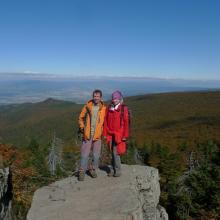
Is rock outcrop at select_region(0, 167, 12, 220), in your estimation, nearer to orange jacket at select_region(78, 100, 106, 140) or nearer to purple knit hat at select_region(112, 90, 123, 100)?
orange jacket at select_region(78, 100, 106, 140)

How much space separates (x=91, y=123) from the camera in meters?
10.8

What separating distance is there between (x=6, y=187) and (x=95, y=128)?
12.7ft

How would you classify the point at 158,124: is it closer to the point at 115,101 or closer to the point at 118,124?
the point at 118,124

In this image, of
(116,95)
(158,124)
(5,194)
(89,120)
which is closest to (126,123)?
(116,95)

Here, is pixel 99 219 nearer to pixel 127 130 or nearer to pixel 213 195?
pixel 127 130

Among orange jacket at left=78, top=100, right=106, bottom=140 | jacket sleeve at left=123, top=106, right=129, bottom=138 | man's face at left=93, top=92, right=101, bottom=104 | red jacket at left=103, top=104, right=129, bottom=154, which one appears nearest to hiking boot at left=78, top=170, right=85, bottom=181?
orange jacket at left=78, top=100, right=106, bottom=140

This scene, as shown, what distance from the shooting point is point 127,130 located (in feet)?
35.8

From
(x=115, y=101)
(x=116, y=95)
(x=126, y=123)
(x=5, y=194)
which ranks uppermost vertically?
(x=116, y=95)

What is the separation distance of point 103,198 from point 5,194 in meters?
4.39

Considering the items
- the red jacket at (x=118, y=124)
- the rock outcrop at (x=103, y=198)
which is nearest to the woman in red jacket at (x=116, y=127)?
the red jacket at (x=118, y=124)

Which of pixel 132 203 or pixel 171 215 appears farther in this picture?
pixel 171 215

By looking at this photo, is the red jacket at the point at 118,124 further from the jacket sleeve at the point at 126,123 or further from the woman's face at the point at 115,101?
the woman's face at the point at 115,101

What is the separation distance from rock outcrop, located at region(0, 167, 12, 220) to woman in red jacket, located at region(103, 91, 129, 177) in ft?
11.7

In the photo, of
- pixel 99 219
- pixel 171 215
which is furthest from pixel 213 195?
pixel 99 219
